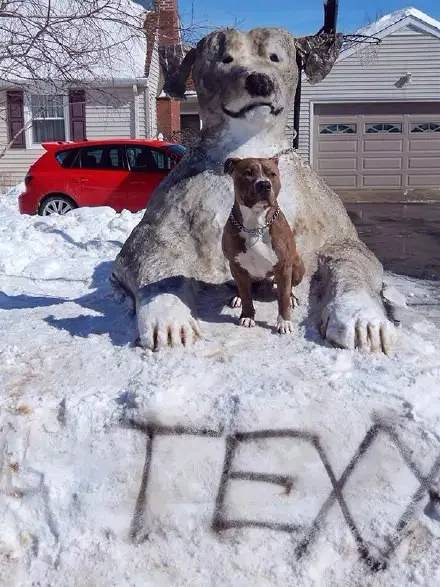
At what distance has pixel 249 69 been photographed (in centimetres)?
351

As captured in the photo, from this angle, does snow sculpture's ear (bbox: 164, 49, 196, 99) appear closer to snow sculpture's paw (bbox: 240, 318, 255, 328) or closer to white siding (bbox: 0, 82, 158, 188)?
snow sculpture's paw (bbox: 240, 318, 255, 328)

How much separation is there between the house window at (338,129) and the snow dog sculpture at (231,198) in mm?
12884

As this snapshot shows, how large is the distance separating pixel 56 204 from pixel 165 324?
318 inches

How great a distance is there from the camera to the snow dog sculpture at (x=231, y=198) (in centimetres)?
341

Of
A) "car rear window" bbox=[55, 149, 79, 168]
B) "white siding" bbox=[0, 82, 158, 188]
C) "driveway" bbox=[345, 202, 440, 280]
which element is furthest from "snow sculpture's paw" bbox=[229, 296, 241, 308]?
"white siding" bbox=[0, 82, 158, 188]

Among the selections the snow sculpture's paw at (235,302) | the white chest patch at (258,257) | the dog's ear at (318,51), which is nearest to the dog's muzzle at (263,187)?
the white chest patch at (258,257)

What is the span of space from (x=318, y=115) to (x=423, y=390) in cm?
1511

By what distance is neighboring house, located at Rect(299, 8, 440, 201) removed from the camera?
16.5 metres

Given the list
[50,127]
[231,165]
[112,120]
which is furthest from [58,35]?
[50,127]

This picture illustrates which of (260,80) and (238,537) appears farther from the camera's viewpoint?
(260,80)

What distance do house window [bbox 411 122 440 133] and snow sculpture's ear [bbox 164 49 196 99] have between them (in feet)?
43.4

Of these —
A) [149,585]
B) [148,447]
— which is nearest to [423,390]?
[148,447]

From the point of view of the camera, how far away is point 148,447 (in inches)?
96.7

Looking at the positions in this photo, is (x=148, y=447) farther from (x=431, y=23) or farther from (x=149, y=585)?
(x=431, y=23)
